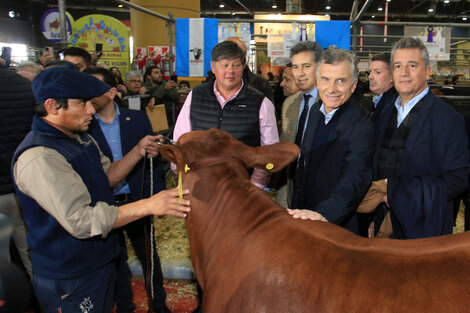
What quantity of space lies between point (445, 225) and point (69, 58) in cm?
378

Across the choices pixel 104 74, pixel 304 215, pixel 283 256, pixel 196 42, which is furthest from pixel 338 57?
pixel 196 42

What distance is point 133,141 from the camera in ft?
10.8

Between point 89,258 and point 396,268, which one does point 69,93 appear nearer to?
point 89,258

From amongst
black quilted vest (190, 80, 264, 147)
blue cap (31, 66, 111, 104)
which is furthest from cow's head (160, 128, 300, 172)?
black quilted vest (190, 80, 264, 147)

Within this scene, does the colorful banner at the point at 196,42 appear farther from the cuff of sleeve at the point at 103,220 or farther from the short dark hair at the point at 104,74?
the cuff of sleeve at the point at 103,220

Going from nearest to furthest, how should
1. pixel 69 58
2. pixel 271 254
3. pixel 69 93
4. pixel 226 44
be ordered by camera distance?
pixel 271 254
pixel 69 93
pixel 226 44
pixel 69 58

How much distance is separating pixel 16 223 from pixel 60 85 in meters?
1.81

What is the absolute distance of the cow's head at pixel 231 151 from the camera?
2141 millimetres

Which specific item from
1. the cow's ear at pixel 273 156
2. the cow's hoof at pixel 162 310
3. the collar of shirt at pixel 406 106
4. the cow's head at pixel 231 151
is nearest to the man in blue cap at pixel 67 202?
the cow's head at pixel 231 151

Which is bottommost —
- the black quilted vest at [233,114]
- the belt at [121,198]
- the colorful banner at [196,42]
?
the belt at [121,198]

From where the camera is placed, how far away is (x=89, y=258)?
2170 millimetres

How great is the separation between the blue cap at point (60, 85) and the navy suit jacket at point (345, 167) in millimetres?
1500

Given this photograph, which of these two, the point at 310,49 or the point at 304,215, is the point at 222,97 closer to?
the point at 310,49

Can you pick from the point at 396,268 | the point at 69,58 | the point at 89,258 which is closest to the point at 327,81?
the point at 396,268
